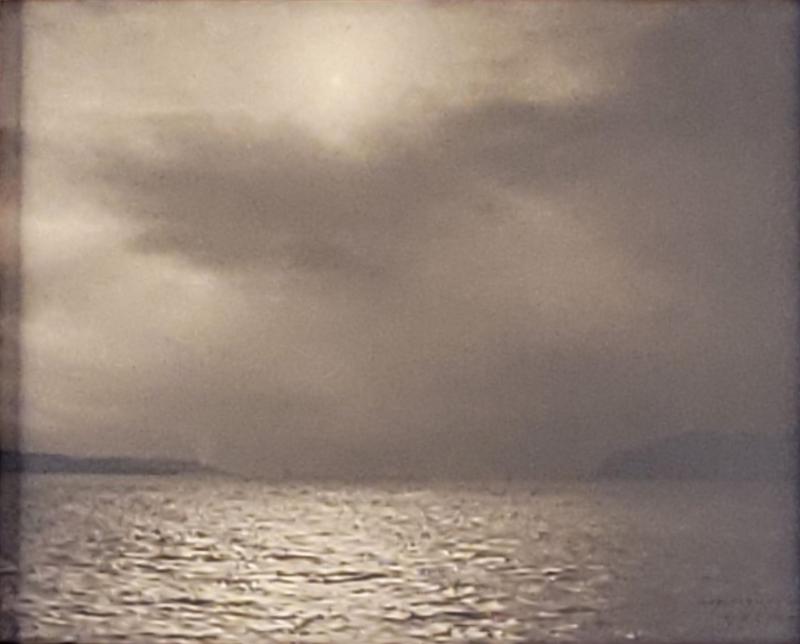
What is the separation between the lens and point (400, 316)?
5.00ft

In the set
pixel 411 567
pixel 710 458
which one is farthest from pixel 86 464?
pixel 710 458

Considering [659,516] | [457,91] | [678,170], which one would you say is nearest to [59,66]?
[457,91]

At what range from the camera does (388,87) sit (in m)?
1.52

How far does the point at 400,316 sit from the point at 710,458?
36 cm

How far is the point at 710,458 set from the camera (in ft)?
4.87

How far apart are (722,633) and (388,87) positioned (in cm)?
67

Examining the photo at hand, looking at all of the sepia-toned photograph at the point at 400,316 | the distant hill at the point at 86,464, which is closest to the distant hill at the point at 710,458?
the sepia-toned photograph at the point at 400,316

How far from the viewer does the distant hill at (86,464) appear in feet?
4.73

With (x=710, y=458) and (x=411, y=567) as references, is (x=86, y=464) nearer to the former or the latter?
(x=411, y=567)

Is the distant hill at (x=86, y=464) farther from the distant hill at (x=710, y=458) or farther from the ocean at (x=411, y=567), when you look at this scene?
the distant hill at (x=710, y=458)

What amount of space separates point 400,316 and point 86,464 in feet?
1.19

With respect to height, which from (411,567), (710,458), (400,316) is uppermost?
(400,316)

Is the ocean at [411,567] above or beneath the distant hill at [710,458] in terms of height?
beneath

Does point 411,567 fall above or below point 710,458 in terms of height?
below
